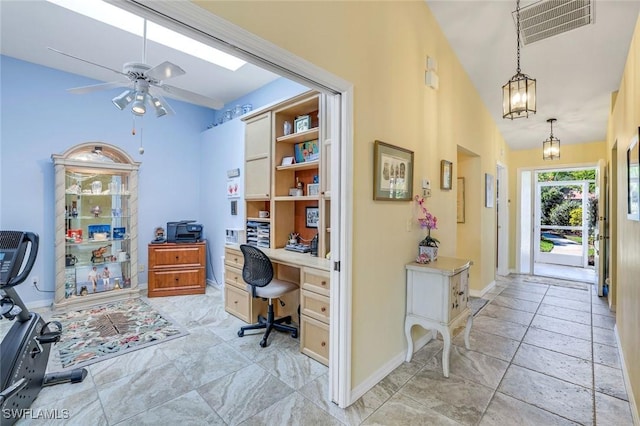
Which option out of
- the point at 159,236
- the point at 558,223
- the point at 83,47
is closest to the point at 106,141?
the point at 83,47

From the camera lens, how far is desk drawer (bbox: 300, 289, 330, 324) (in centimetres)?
246

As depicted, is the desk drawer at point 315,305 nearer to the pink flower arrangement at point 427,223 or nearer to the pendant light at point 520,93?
the pink flower arrangement at point 427,223

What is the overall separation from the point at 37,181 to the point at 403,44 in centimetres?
459

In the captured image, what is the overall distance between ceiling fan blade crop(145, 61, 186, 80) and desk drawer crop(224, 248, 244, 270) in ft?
6.06

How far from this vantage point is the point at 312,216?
3.38 m

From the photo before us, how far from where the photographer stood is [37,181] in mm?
3781

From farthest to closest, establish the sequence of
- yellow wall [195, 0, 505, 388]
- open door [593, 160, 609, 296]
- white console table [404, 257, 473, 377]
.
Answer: open door [593, 160, 609, 296] → white console table [404, 257, 473, 377] → yellow wall [195, 0, 505, 388]

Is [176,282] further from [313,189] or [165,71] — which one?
[165,71]

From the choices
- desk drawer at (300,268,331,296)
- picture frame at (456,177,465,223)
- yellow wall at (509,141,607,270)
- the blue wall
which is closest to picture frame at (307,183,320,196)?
desk drawer at (300,268,331,296)

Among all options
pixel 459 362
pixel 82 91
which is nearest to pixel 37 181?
pixel 82 91

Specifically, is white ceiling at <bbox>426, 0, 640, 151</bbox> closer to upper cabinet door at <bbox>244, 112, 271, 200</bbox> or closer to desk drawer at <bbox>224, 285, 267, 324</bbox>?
upper cabinet door at <bbox>244, 112, 271, 200</bbox>

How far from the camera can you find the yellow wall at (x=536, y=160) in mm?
5109

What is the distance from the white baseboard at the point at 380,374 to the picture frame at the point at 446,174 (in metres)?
1.57

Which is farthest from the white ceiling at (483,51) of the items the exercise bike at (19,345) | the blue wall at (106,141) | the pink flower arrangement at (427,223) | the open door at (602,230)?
the exercise bike at (19,345)
